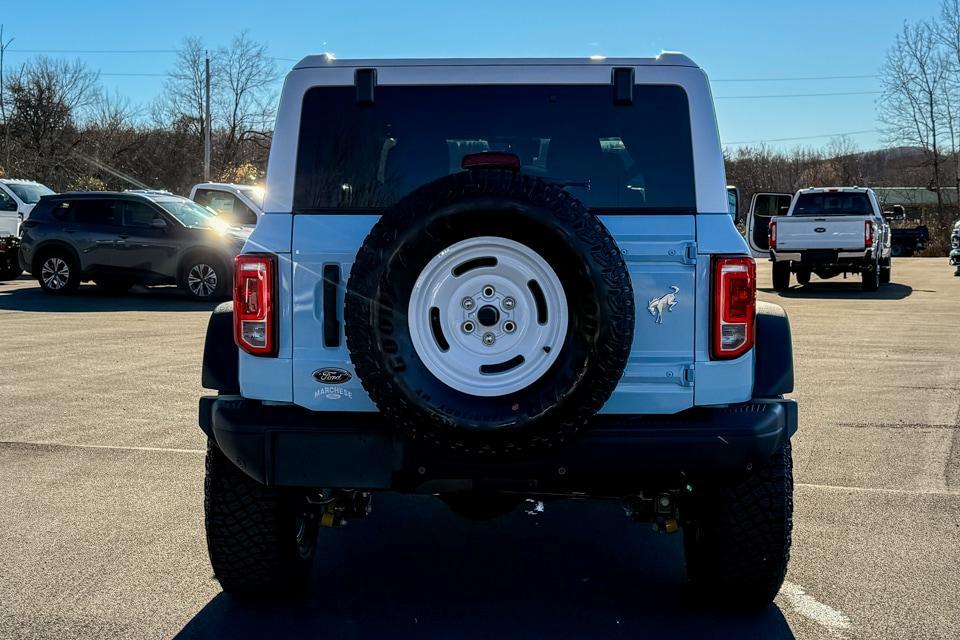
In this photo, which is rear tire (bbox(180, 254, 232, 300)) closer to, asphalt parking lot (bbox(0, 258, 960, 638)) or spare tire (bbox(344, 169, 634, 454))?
asphalt parking lot (bbox(0, 258, 960, 638))

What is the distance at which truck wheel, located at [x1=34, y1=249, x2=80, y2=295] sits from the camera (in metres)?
20.0

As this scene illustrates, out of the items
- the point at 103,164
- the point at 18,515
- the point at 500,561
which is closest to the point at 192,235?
the point at 18,515

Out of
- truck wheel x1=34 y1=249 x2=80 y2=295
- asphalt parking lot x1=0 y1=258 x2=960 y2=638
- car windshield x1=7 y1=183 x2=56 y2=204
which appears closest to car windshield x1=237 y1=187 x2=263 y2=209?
truck wheel x1=34 y1=249 x2=80 y2=295

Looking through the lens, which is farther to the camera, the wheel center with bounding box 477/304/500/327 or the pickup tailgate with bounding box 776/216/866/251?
the pickup tailgate with bounding box 776/216/866/251

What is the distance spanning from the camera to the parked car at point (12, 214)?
23141 mm

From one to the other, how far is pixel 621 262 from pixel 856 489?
332 centimetres

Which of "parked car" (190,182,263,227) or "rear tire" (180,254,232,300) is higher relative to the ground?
"parked car" (190,182,263,227)

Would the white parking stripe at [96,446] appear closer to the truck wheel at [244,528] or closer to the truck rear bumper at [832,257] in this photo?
the truck wheel at [244,528]

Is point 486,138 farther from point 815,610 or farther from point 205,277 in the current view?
point 205,277

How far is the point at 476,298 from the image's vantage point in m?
3.70

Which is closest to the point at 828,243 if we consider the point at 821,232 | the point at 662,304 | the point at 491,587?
the point at 821,232

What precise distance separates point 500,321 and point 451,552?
5.88 ft

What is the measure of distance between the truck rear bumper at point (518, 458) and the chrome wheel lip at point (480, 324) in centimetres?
31

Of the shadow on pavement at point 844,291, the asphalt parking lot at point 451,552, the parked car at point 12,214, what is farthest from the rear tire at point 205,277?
the shadow on pavement at point 844,291
